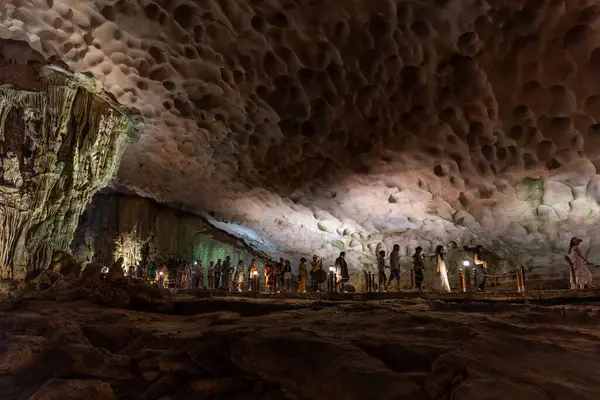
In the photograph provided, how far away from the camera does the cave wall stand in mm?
19891

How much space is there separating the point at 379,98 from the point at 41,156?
8.76 m

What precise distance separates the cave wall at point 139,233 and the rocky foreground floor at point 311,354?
12562mm

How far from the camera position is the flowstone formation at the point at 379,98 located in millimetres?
9055

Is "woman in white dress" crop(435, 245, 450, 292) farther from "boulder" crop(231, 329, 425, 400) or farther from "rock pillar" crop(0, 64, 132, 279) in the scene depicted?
"rock pillar" crop(0, 64, 132, 279)

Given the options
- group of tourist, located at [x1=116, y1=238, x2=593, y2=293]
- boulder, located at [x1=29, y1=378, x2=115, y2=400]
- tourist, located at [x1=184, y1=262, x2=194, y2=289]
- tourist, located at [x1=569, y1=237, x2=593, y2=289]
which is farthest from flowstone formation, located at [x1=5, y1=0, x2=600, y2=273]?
boulder, located at [x1=29, y1=378, x2=115, y2=400]

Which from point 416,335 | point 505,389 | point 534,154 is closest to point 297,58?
point 534,154

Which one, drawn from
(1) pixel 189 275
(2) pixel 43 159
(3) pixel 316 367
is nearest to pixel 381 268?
(3) pixel 316 367

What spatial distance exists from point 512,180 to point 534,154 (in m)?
1.15

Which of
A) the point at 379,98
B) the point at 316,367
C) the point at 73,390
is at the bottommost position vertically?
the point at 73,390

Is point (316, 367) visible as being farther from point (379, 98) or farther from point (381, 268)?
point (381, 268)

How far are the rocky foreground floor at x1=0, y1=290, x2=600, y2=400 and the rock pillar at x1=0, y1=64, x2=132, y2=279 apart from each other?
4045mm

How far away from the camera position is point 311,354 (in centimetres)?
487

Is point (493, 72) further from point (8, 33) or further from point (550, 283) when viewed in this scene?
point (8, 33)

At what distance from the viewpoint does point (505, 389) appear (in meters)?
3.70
